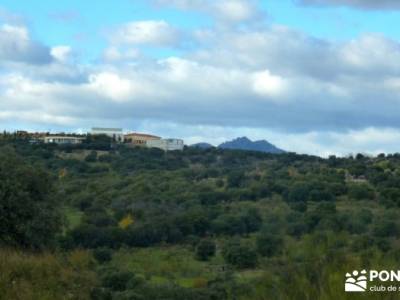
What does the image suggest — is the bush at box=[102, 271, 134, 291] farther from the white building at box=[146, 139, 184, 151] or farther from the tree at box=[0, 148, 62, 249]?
the white building at box=[146, 139, 184, 151]

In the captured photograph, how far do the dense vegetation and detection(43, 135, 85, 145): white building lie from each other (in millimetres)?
2738

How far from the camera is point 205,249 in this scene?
38.9 meters

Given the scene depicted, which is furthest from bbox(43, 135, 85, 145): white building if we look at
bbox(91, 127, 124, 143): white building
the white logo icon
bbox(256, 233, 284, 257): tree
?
the white logo icon

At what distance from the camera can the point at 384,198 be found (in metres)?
53.2

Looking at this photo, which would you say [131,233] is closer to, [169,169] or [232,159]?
[169,169]

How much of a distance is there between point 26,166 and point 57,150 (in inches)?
2627

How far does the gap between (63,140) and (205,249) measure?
68041mm

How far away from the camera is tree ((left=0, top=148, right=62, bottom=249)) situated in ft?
77.9

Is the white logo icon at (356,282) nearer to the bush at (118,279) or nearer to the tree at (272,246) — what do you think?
the tree at (272,246)

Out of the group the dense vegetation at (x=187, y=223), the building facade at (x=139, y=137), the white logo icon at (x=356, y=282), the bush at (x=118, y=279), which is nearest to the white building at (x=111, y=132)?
the building facade at (x=139, y=137)

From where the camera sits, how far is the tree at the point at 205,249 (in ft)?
121

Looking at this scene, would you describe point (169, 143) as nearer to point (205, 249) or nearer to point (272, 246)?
point (205, 249)

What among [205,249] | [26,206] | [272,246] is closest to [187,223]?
[205,249]

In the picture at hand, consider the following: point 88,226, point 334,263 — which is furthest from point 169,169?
point 334,263
